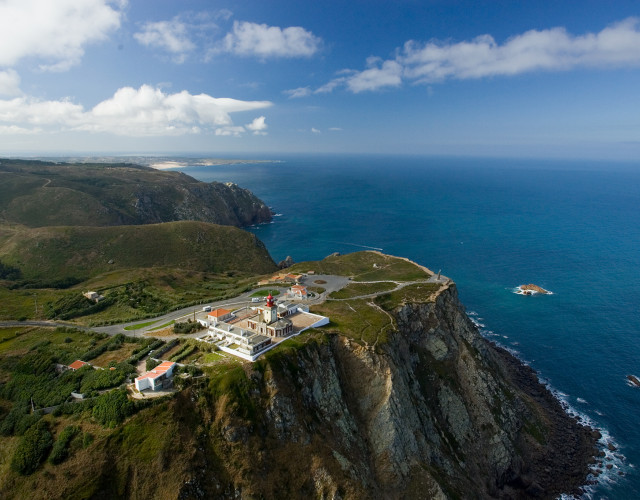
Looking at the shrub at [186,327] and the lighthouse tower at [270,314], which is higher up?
the lighthouse tower at [270,314]

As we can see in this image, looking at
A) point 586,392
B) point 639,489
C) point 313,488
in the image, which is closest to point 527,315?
point 586,392

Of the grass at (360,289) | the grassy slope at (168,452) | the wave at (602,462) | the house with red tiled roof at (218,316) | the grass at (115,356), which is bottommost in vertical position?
the wave at (602,462)

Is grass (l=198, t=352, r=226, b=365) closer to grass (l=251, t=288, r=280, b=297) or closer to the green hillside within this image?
grass (l=251, t=288, r=280, b=297)

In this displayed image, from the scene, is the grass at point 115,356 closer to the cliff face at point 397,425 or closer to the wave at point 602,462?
the cliff face at point 397,425

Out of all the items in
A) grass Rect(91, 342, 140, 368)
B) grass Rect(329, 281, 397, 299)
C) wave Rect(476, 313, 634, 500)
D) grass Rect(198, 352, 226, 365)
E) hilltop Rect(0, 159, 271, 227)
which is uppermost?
hilltop Rect(0, 159, 271, 227)

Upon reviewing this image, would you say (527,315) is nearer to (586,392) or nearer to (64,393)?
(586,392)

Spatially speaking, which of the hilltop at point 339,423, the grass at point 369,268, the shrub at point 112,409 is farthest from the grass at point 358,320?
the shrub at point 112,409

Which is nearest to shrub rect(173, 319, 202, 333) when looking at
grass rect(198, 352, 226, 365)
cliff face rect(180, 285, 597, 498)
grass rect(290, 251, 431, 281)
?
grass rect(198, 352, 226, 365)
